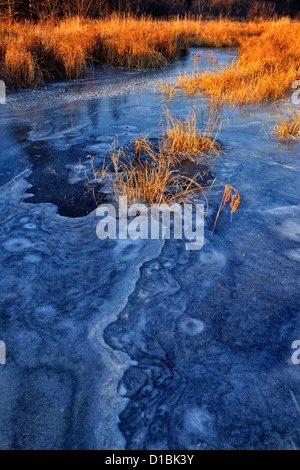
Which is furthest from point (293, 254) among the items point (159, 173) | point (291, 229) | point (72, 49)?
point (72, 49)

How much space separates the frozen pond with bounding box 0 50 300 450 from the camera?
1.19 meters

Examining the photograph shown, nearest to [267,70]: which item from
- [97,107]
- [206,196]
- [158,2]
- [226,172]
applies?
[97,107]

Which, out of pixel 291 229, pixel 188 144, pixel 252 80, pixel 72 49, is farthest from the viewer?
pixel 72 49

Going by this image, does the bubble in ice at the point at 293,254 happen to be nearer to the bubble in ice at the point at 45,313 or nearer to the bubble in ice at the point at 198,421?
the bubble in ice at the point at 198,421

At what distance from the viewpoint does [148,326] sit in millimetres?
1581

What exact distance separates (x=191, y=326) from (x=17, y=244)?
1274 mm

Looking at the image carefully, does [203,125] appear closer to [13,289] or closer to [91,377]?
[13,289]

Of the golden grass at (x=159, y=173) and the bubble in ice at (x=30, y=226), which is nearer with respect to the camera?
the bubble in ice at (x=30, y=226)

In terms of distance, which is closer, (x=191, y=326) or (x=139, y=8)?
(x=191, y=326)

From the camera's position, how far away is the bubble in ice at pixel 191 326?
1558mm

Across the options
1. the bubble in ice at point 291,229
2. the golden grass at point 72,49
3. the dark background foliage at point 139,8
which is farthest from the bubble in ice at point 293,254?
the dark background foliage at point 139,8

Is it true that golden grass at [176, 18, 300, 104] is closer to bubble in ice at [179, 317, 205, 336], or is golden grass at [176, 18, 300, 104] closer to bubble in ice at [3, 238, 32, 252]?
bubble in ice at [3, 238, 32, 252]

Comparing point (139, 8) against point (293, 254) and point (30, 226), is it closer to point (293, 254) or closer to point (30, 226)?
point (30, 226)
